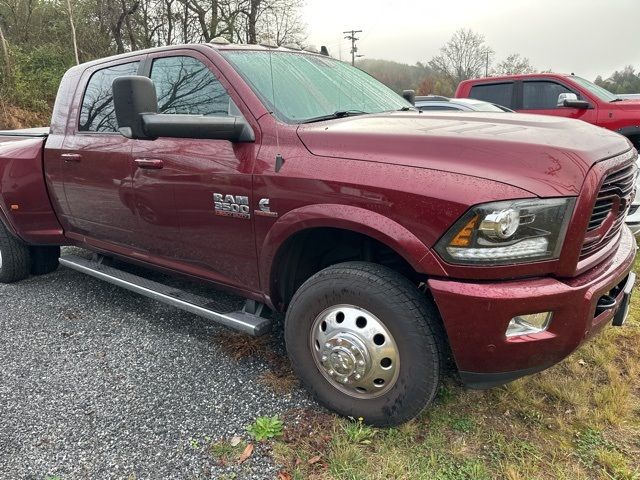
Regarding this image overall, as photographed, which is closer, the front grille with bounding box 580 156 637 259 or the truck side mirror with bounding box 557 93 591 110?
the front grille with bounding box 580 156 637 259

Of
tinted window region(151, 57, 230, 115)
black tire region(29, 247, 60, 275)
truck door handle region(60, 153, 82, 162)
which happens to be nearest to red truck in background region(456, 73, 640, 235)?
tinted window region(151, 57, 230, 115)

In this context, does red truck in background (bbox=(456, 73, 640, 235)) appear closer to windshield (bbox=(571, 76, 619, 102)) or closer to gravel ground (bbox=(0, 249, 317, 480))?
windshield (bbox=(571, 76, 619, 102))

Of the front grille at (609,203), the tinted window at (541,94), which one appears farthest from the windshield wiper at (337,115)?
the tinted window at (541,94)

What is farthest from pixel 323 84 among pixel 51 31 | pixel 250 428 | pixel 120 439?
pixel 51 31

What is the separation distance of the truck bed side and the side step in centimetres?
50

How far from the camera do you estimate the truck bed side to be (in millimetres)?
3916

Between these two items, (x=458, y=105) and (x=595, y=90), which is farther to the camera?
(x=595, y=90)

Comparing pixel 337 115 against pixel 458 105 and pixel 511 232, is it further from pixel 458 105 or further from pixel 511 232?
pixel 458 105

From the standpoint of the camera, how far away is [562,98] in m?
7.86

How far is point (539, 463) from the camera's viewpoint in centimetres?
214

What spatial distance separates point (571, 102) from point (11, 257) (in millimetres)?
7674

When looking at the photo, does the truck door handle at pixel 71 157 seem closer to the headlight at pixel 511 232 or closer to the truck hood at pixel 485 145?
the truck hood at pixel 485 145

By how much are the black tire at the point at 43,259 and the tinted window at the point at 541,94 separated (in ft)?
25.7

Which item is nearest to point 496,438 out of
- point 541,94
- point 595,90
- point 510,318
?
point 510,318
